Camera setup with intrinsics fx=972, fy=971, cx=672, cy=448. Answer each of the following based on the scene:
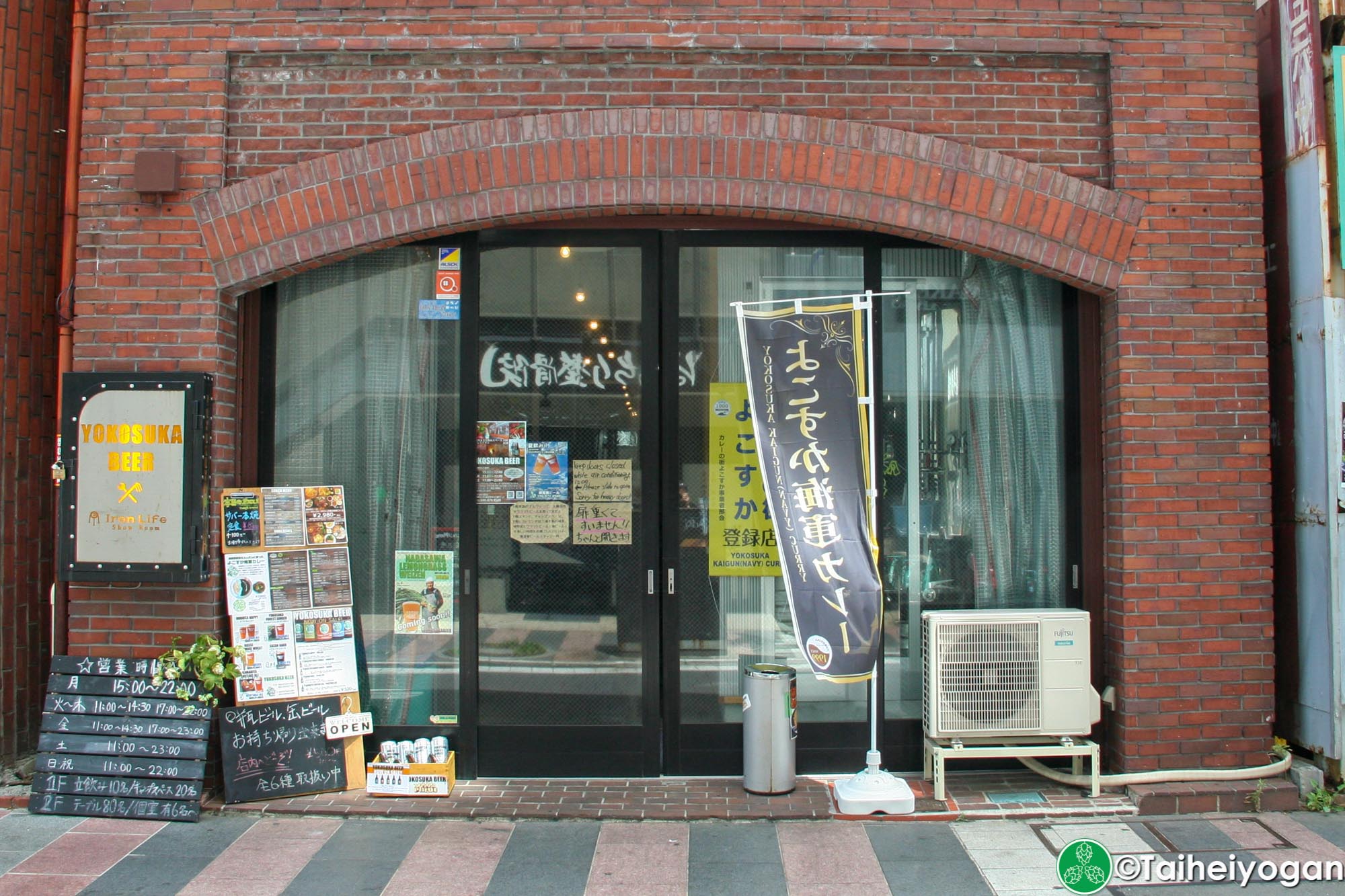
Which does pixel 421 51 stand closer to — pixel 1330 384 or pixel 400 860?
pixel 400 860

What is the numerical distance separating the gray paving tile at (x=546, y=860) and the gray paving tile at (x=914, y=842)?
59.5 inches

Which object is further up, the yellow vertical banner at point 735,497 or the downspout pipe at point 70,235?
the downspout pipe at point 70,235

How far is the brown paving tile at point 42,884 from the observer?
4.52m

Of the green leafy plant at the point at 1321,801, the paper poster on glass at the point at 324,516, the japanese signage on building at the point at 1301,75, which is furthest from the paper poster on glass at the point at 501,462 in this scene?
the japanese signage on building at the point at 1301,75

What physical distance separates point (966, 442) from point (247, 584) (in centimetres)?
461

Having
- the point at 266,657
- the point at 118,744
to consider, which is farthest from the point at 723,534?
the point at 118,744

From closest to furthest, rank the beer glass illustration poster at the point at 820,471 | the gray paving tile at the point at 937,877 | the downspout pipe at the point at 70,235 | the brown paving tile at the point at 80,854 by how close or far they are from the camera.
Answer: the gray paving tile at the point at 937,877 < the brown paving tile at the point at 80,854 < the beer glass illustration poster at the point at 820,471 < the downspout pipe at the point at 70,235

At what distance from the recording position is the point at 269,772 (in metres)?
5.71

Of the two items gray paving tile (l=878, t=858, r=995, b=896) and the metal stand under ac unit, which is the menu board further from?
the metal stand under ac unit

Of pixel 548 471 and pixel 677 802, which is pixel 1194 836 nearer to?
pixel 677 802

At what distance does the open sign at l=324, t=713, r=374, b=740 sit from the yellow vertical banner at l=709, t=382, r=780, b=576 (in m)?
2.33

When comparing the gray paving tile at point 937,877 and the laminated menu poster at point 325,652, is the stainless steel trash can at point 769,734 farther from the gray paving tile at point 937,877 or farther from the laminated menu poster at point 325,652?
the laminated menu poster at point 325,652

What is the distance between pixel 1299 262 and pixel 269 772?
6884 millimetres

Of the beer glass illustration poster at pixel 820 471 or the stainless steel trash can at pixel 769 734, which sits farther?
the stainless steel trash can at pixel 769 734
